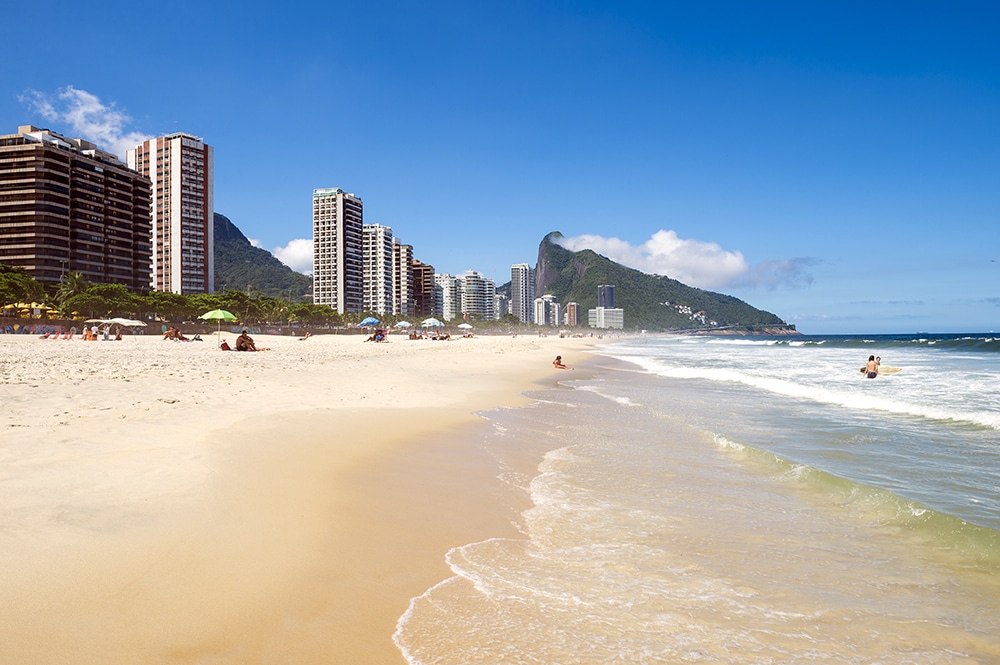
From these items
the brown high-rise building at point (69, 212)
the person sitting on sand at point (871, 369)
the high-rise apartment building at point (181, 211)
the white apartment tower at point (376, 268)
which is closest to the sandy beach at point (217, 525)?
the person sitting on sand at point (871, 369)

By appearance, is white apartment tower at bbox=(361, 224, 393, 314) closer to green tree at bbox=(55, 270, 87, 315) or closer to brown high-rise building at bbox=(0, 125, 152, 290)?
brown high-rise building at bbox=(0, 125, 152, 290)

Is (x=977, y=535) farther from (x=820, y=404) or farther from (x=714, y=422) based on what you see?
(x=820, y=404)

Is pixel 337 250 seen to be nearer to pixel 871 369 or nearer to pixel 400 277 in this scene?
pixel 400 277

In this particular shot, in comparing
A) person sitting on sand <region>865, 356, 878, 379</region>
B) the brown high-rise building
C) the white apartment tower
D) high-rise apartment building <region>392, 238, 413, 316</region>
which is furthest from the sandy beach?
high-rise apartment building <region>392, 238, 413, 316</region>

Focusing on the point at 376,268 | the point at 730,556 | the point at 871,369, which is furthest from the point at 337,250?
the point at 730,556

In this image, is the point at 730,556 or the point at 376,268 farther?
the point at 376,268
